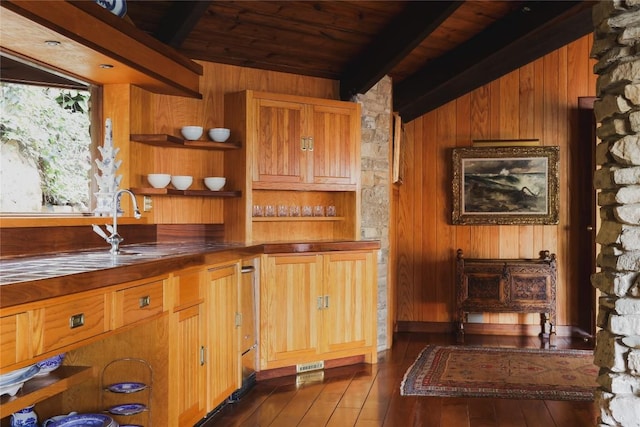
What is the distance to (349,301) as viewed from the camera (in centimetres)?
524

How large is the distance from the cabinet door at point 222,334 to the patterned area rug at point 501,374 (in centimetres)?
114

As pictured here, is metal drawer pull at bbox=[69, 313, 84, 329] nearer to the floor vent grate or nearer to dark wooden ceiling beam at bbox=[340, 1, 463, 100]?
the floor vent grate

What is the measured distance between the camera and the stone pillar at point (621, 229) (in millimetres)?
3254

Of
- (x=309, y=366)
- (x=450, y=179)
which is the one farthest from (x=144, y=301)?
(x=450, y=179)

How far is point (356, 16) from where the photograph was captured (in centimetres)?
483

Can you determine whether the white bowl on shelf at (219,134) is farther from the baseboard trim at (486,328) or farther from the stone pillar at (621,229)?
the baseboard trim at (486,328)

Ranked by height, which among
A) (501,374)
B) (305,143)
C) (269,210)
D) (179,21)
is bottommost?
(501,374)

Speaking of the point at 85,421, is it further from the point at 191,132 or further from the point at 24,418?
the point at 191,132

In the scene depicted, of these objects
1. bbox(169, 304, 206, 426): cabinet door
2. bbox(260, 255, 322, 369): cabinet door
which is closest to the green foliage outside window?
bbox(169, 304, 206, 426): cabinet door

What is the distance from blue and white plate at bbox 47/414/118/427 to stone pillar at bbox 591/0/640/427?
7.63ft

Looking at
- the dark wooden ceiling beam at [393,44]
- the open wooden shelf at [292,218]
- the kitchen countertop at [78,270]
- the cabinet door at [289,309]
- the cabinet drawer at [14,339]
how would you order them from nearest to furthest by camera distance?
the cabinet drawer at [14,339]
the kitchen countertop at [78,270]
the dark wooden ceiling beam at [393,44]
the cabinet door at [289,309]
the open wooden shelf at [292,218]

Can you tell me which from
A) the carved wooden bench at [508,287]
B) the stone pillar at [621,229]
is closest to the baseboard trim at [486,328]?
the carved wooden bench at [508,287]

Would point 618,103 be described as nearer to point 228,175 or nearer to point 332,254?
point 332,254

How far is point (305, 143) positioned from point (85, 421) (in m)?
2.93
